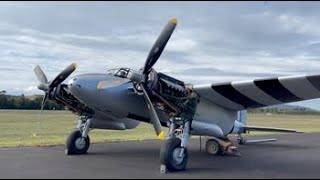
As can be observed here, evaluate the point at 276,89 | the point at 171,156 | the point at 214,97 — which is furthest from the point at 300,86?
the point at 171,156

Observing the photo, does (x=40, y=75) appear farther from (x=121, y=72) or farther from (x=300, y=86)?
(x=300, y=86)

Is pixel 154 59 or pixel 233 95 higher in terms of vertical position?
pixel 154 59

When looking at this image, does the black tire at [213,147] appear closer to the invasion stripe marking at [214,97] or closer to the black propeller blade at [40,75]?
the invasion stripe marking at [214,97]

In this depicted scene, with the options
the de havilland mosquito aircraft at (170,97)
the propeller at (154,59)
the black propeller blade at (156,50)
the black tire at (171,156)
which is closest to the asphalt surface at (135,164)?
the black tire at (171,156)

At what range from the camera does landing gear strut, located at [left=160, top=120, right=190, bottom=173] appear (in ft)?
42.0

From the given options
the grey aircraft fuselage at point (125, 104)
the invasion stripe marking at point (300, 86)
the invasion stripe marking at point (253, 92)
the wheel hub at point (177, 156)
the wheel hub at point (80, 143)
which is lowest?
the wheel hub at point (80, 143)

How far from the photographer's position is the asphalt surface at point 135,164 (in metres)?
11.9

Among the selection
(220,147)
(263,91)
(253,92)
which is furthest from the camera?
(220,147)

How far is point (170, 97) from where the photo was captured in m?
13.6

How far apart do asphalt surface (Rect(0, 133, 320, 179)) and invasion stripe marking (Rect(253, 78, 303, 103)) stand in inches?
86.6

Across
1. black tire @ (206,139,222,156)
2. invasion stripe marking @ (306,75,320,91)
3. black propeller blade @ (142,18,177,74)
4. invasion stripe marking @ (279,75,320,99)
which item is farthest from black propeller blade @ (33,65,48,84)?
invasion stripe marking @ (306,75,320,91)

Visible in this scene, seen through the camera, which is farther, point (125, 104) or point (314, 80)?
point (125, 104)

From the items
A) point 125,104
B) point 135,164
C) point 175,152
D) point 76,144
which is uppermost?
point 125,104

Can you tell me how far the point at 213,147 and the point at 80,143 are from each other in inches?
211
